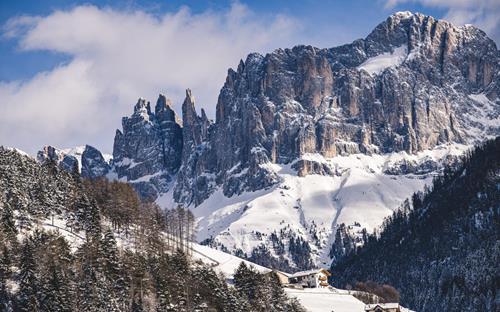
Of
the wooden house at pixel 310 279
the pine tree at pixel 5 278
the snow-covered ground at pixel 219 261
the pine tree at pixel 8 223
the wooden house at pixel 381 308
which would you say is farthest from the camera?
the wooden house at pixel 310 279

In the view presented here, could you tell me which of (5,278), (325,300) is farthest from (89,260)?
(325,300)

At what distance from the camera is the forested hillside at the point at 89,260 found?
363ft

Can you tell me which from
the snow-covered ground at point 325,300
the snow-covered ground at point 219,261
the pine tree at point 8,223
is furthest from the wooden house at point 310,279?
the pine tree at point 8,223

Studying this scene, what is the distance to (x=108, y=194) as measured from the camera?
17725 centimetres

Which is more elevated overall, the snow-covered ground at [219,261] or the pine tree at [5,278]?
the snow-covered ground at [219,261]

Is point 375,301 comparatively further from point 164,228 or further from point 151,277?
point 151,277

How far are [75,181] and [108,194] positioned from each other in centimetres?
857

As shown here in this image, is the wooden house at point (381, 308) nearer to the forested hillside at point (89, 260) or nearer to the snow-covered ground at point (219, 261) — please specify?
the forested hillside at point (89, 260)

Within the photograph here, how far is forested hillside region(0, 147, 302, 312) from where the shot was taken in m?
111

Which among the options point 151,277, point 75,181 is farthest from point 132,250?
point 75,181

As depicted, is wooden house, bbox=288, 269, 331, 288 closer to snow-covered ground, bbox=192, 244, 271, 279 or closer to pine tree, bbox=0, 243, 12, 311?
snow-covered ground, bbox=192, 244, 271, 279

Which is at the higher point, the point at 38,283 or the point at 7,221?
the point at 7,221

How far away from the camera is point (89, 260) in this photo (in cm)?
12400

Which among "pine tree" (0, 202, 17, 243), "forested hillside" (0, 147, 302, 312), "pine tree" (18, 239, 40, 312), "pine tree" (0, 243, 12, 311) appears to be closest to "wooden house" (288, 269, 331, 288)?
"forested hillside" (0, 147, 302, 312)
